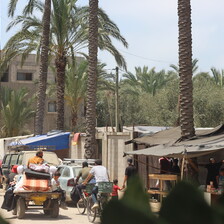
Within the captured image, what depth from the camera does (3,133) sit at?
51562 millimetres

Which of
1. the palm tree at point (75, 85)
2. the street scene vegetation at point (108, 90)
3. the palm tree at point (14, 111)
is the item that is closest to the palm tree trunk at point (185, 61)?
the street scene vegetation at point (108, 90)

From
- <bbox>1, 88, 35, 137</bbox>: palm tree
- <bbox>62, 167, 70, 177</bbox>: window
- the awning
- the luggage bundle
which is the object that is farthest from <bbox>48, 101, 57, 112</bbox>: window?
the awning

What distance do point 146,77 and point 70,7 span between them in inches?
1161

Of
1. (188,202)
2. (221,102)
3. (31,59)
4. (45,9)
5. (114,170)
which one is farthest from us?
(31,59)

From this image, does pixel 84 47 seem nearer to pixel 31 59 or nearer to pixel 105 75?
pixel 105 75

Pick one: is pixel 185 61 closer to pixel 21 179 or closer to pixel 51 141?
pixel 21 179

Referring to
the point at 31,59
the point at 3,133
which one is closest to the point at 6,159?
the point at 3,133

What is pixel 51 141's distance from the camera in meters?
30.6

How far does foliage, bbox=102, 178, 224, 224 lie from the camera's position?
827 millimetres

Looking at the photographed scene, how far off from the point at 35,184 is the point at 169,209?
14534 millimetres

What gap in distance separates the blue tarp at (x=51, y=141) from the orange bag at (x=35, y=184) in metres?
14.3

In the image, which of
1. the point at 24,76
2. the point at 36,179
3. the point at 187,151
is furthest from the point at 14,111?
the point at 187,151

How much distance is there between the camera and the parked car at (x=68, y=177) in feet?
61.7

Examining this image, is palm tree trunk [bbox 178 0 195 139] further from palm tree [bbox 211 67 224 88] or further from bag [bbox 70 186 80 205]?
palm tree [bbox 211 67 224 88]
